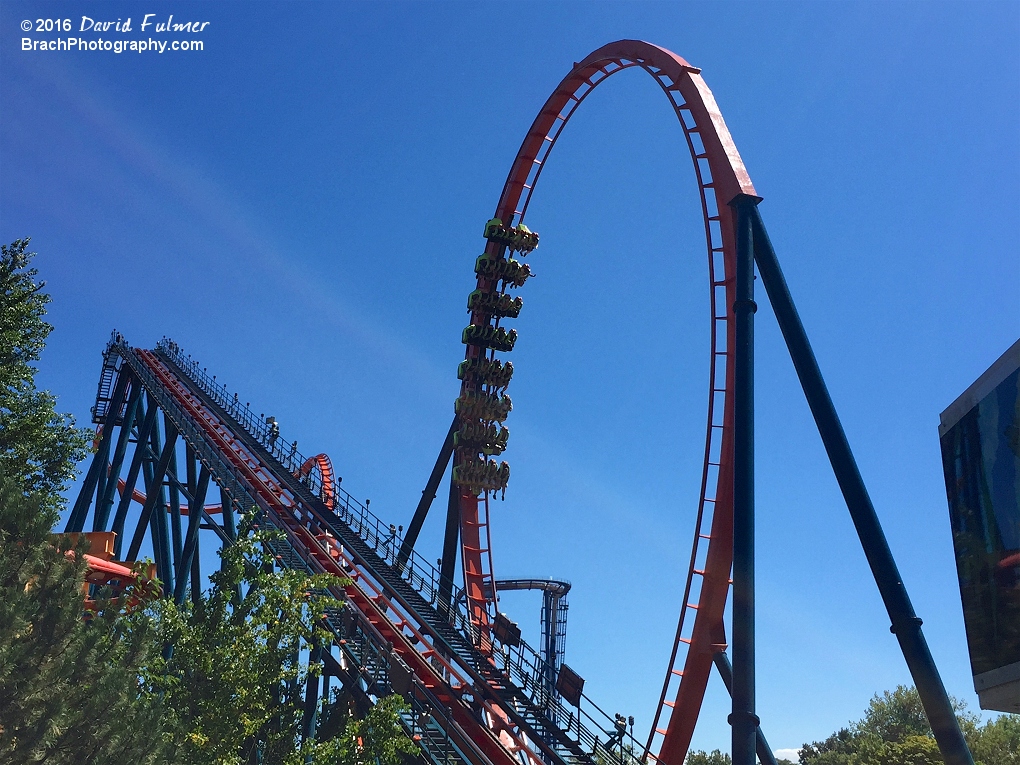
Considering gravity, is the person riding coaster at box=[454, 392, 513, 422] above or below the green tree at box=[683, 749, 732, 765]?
above

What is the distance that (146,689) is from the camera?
11.3 m

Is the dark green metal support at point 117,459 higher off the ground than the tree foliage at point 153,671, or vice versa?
Answer: the dark green metal support at point 117,459

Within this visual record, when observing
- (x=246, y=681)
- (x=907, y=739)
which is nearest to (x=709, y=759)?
(x=907, y=739)

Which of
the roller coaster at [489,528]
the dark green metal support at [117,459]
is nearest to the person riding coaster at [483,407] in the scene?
the roller coaster at [489,528]

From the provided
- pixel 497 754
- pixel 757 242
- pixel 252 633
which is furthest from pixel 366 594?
pixel 757 242

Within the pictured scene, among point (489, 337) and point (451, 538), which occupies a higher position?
point (489, 337)

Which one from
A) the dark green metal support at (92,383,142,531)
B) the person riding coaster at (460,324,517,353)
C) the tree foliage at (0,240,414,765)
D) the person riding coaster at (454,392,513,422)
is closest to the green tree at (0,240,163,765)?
the tree foliage at (0,240,414,765)

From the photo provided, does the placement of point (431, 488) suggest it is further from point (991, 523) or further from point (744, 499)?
point (991, 523)

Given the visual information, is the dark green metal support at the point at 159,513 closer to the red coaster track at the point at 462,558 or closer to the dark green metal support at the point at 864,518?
the red coaster track at the point at 462,558

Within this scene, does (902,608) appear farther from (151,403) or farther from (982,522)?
(151,403)

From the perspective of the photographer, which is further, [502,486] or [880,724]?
[880,724]

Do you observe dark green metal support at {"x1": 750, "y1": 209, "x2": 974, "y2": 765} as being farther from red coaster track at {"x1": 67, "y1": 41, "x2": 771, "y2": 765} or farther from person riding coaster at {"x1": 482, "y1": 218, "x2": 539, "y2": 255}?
person riding coaster at {"x1": 482, "y1": 218, "x2": 539, "y2": 255}

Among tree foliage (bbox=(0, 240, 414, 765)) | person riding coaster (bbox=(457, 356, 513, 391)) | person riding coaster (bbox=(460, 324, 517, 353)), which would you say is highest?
person riding coaster (bbox=(460, 324, 517, 353))

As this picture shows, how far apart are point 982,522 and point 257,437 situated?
75.3 ft
